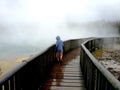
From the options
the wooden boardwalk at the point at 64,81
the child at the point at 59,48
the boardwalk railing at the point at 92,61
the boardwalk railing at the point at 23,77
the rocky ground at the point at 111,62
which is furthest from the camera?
the rocky ground at the point at 111,62

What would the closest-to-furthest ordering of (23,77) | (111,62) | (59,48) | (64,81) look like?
(23,77) < (64,81) < (59,48) < (111,62)

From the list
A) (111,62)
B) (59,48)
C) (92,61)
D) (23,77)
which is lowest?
(23,77)

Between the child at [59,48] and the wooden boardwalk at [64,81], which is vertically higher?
the child at [59,48]

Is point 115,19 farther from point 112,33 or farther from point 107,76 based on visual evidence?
point 107,76

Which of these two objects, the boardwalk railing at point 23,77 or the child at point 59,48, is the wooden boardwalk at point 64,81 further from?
the child at point 59,48

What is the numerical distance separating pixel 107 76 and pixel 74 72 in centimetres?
819

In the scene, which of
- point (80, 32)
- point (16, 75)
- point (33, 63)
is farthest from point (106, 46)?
point (80, 32)

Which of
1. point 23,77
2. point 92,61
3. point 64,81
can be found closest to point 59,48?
point 64,81

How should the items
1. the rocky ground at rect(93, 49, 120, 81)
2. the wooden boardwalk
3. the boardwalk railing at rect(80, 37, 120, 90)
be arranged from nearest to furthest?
1. the boardwalk railing at rect(80, 37, 120, 90)
2. the wooden boardwalk
3. the rocky ground at rect(93, 49, 120, 81)

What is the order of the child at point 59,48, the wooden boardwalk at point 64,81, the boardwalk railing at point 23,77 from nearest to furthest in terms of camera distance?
the boardwalk railing at point 23,77
the wooden boardwalk at point 64,81
the child at point 59,48

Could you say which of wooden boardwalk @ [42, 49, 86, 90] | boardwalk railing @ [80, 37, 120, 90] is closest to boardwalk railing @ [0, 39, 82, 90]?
wooden boardwalk @ [42, 49, 86, 90]

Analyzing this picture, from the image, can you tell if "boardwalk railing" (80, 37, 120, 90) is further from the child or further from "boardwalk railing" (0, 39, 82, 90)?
"boardwalk railing" (0, 39, 82, 90)

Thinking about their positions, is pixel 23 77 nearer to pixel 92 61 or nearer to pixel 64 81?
pixel 92 61

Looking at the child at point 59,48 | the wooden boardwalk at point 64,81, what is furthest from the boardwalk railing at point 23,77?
the child at point 59,48
